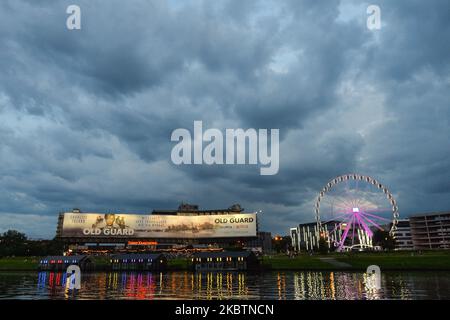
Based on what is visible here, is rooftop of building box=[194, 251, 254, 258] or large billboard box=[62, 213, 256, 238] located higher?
large billboard box=[62, 213, 256, 238]

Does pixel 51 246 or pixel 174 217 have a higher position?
pixel 174 217

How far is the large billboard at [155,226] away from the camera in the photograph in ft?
538

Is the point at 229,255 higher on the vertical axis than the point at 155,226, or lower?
lower

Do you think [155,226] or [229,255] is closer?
[229,255]

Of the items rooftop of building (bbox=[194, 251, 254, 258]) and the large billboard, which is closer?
rooftop of building (bbox=[194, 251, 254, 258])

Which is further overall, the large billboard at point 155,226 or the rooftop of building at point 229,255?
the large billboard at point 155,226

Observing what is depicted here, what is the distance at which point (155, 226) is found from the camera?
570 ft

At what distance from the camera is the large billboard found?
16388 centimetres

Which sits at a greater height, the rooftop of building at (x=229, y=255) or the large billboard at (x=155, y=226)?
the large billboard at (x=155, y=226)
